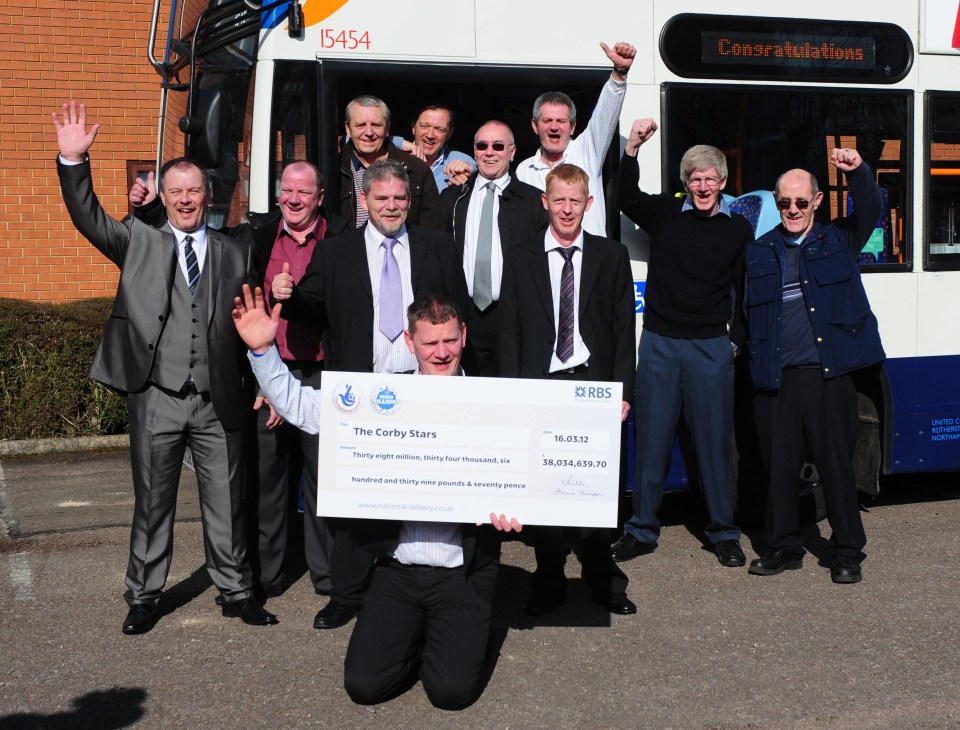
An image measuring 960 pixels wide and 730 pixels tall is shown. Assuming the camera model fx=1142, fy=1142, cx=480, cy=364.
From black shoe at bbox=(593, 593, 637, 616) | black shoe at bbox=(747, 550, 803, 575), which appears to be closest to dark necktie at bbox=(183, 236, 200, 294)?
black shoe at bbox=(593, 593, 637, 616)

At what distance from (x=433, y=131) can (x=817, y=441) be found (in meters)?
2.43

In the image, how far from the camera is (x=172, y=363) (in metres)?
4.92

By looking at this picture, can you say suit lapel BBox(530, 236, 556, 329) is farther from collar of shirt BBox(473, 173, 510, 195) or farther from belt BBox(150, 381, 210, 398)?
belt BBox(150, 381, 210, 398)

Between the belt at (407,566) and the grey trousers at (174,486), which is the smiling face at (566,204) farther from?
the grey trousers at (174,486)

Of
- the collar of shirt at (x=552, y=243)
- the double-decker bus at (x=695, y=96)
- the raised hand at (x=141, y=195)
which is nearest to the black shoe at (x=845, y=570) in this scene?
the double-decker bus at (x=695, y=96)

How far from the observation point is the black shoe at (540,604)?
5074mm

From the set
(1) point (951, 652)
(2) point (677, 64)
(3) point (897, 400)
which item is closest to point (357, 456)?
(1) point (951, 652)

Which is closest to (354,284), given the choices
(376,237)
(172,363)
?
(376,237)

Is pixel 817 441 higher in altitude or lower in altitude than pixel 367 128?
lower

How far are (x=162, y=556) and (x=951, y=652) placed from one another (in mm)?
3343

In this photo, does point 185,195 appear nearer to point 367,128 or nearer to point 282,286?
point 282,286

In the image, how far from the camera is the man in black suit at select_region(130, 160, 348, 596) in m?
5.11

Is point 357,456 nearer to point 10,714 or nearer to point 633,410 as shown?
point 10,714

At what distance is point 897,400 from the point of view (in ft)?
20.7
